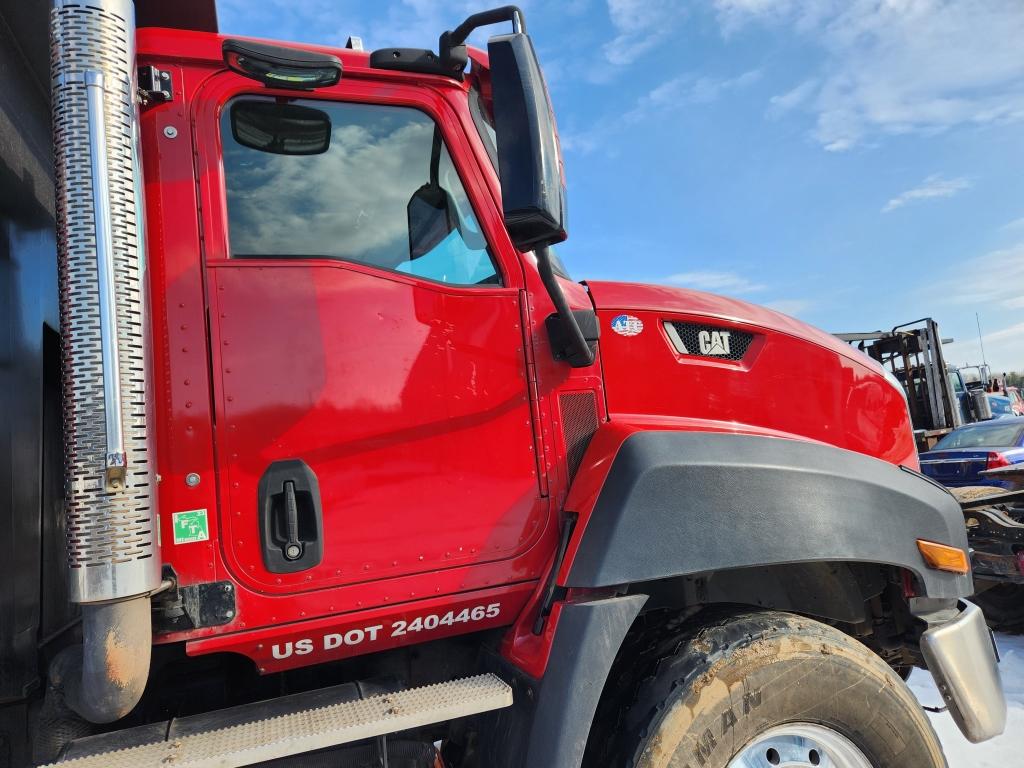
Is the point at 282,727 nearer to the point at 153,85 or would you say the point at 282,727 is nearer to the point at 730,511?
the point at 730,511

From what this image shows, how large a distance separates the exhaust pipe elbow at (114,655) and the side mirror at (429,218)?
4.07ft

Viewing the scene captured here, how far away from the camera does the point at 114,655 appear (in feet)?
5.09

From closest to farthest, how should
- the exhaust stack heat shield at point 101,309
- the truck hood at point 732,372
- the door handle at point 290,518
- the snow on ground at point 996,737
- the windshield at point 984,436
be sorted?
the exhaust stack heat shield at point 101,309 → the door handle at point 290,518 → the truck hood at point 732,372 → the snow on ground at point 996,737 → the windshield at point 984,436

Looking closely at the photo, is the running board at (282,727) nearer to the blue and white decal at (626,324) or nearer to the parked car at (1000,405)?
the blue and white decal at (626,324)

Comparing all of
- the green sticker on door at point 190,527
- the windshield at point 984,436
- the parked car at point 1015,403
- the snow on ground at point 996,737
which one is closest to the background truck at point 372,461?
the green sticker on door at point 190,527


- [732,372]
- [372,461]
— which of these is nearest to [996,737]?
[732,372]

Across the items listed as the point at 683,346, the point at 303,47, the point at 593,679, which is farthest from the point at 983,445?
the point at 303,47

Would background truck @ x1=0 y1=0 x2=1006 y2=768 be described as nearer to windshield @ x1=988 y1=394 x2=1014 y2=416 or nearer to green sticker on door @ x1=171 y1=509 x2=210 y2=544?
green sticker on door @ x1=171 y1=509 x2=210 y2=544

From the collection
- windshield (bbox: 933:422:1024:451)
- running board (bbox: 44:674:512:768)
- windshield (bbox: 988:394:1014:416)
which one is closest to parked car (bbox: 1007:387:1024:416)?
windshield (bbox: 988:394:1014:416)

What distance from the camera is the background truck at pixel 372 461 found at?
165 cm

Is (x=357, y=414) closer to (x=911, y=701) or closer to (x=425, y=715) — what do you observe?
(x=425, y=715)

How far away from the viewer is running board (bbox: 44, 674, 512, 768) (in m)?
1.58

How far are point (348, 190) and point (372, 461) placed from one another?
837mm

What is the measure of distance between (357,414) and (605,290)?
101 centimetres
